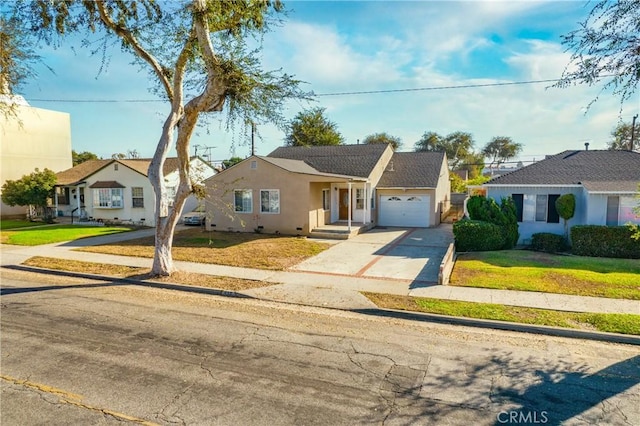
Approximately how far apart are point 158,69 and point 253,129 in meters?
3.19

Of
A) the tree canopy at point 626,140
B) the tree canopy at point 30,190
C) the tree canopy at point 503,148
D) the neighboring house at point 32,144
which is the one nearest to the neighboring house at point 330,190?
the tree canopy at point 30,190

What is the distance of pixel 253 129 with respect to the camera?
11.2m

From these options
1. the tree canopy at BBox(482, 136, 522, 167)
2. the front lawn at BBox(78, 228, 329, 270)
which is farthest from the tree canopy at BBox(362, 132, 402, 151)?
the front lawn at BBox(78, 228, 329, 270)

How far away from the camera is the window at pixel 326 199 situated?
72.9 ft

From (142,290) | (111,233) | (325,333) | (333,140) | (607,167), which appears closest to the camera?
(325,333)

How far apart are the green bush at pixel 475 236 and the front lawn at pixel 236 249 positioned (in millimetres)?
5621

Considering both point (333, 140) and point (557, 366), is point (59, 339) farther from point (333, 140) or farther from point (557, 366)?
point (333, 140)

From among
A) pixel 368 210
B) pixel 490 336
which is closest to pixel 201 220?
pixel 368 210

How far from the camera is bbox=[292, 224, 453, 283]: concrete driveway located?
11.9 m

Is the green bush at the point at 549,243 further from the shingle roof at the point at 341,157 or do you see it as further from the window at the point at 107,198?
the window at the point at 107,198

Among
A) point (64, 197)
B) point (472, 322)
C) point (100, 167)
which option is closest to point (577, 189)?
point (472, 322)

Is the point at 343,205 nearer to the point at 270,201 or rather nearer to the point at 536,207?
the point at 270,201

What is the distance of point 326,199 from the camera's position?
896 inches

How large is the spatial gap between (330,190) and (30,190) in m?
22.9
